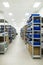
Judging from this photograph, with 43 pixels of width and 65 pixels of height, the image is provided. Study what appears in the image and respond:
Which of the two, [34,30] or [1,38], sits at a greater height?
[34,30]

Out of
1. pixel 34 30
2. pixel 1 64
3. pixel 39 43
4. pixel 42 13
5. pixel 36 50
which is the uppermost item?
pixel 42 13

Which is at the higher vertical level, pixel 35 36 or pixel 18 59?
pixel 35 36

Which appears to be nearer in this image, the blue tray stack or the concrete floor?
the concrete floor

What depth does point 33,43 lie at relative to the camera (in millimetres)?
6277

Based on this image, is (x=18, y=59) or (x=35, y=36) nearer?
(x=18, y=59)

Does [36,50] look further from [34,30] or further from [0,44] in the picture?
[0,44]

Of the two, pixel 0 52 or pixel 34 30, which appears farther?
pixel 0 52

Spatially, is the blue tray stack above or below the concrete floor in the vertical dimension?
above

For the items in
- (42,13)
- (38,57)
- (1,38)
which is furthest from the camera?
(42,13)

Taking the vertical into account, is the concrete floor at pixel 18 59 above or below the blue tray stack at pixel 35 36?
below

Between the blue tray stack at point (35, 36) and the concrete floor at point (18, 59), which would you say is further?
the blue tray stack at point (35, 36)

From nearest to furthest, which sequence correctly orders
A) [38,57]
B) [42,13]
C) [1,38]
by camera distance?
1. [38,57]
2. [1,38]
3. [42,13]

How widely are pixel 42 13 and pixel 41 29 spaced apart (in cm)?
551

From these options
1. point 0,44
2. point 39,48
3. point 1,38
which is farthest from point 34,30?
point 1,38
